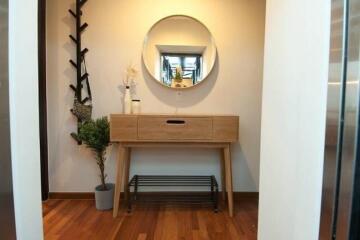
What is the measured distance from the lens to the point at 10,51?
64cm

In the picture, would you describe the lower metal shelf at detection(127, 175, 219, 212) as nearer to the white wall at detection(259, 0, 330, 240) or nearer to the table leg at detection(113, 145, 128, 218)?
the table leg at detection(113, 145, 128, 218)

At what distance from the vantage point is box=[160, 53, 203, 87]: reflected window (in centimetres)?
244

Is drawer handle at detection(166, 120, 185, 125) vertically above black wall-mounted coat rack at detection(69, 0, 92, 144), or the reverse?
black wall-mounted coat rack at detection(69, 0, 92, 144)

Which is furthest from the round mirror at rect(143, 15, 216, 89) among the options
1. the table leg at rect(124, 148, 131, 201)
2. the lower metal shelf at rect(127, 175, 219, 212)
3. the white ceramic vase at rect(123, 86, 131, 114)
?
the lower metal shelf at rect(127, 175, 219, 212)

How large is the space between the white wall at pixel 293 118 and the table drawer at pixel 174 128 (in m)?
1.03

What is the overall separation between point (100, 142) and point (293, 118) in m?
1.76

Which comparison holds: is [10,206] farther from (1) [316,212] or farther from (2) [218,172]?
(2) [218,172]

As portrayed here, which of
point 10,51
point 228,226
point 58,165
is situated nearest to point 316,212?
point 10,51

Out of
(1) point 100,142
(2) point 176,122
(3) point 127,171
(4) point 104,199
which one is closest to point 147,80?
(2) point 176,122

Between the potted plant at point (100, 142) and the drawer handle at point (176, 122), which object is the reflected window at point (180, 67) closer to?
the drawer handle at point (176, 122)

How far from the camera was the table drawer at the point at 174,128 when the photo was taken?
6.81 feet

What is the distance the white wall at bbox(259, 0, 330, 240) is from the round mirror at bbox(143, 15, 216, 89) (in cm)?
140

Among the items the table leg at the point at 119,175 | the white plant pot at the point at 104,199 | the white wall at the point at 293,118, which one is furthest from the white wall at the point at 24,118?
the white plant pot at the point at 104,199

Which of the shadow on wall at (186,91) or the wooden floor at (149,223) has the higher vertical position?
the shadow on wall at (186,91)
